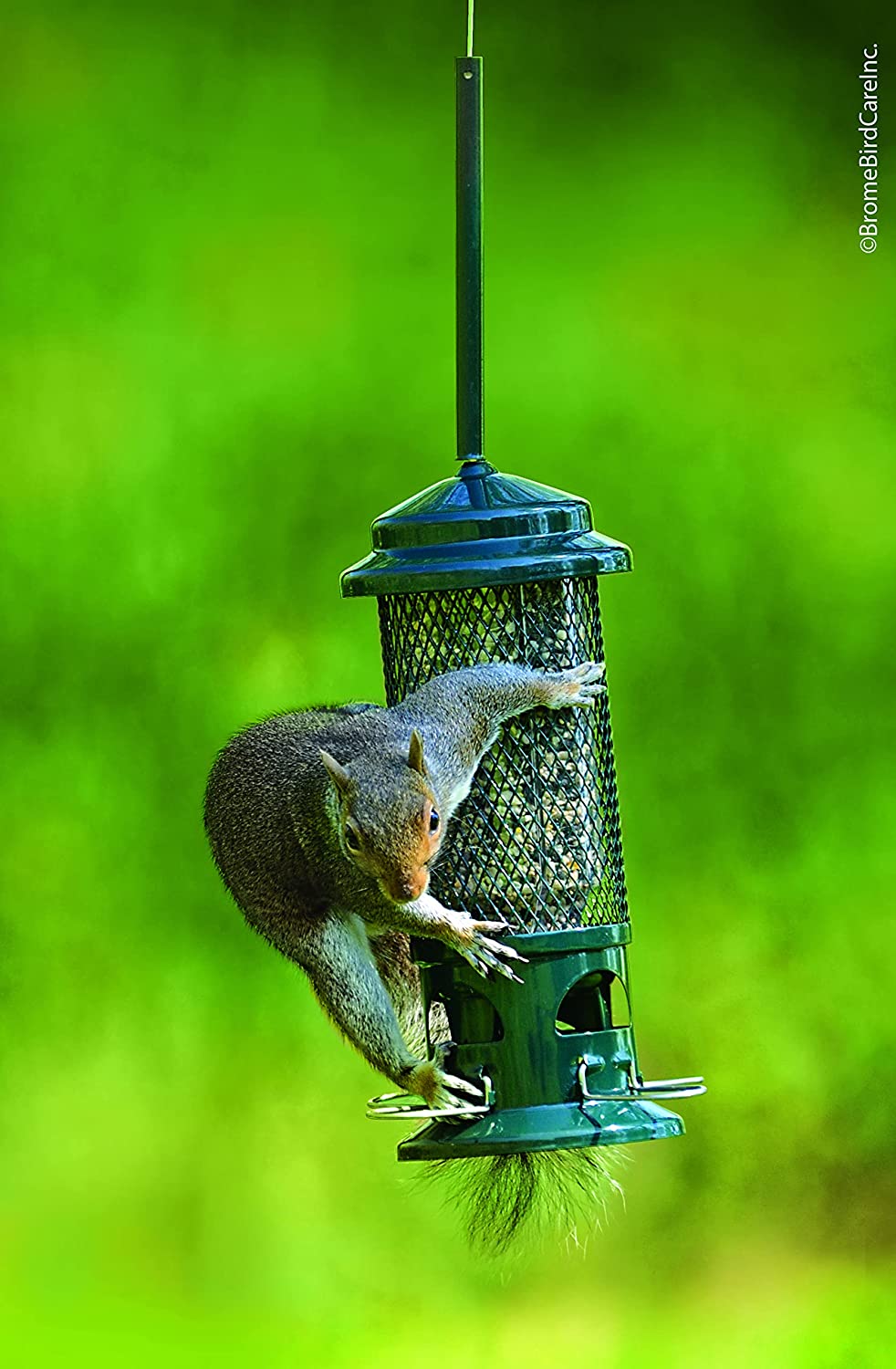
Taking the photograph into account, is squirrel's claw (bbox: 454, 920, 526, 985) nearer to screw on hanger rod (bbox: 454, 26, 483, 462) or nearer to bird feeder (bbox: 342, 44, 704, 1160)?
bird feeder (bbox: 342, 44, 704, 1160)

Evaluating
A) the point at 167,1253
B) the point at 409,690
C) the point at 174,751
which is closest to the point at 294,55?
the point at 174,751

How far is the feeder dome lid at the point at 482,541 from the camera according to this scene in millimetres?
2932

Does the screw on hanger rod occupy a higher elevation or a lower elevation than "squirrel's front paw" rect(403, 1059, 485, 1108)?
higher

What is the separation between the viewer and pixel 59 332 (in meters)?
6.18

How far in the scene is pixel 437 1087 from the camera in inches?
114

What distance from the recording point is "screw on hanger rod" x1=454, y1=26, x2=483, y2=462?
2887 millimetres

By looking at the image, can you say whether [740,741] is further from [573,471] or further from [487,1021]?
[487,1021]

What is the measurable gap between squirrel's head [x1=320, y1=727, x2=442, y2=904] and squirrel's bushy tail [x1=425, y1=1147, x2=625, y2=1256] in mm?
441

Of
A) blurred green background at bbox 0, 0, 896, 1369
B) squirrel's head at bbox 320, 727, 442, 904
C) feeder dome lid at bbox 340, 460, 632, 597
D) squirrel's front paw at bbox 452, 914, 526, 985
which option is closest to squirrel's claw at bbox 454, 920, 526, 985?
squirrel's front paw at bbox 452, 914, 526, 985

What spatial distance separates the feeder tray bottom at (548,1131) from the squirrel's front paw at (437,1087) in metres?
0.04

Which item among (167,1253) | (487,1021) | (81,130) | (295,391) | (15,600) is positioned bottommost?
(167,1253)

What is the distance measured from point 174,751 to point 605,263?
1726 millimetres

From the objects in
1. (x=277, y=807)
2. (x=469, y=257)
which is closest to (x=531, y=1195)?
(x=277, y=807)

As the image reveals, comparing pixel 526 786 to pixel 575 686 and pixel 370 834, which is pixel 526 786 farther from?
pixel 370 834
